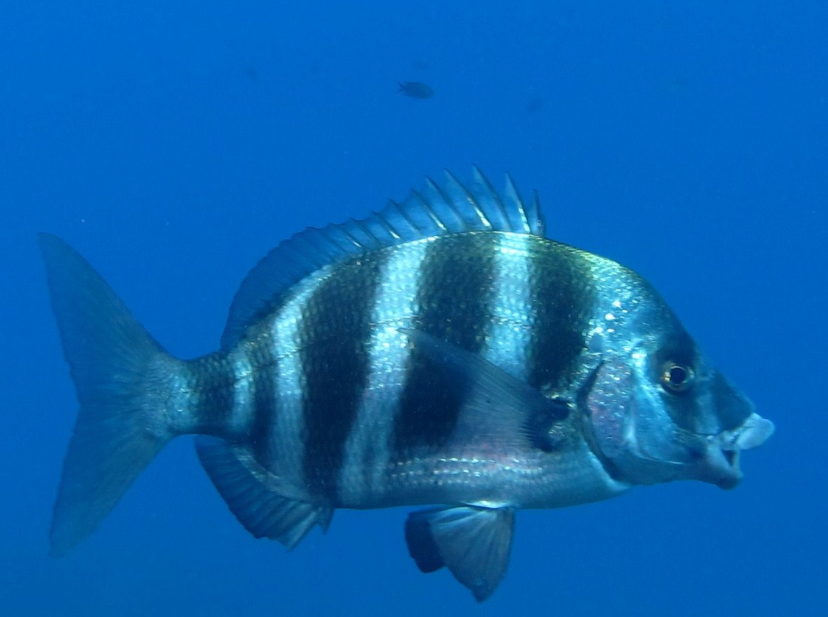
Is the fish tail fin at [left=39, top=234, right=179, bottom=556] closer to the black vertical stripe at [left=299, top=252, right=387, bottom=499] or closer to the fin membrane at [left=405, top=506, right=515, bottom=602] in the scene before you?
the black vertical stripe at [left=299, top=252, right=387, bottom=499]

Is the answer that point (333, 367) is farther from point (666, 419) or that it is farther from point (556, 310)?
point (666, 419)

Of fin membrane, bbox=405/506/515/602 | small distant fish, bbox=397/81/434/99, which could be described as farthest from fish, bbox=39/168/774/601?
small distant fish, bbox=397/81/434/99

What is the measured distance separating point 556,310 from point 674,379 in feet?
1.18

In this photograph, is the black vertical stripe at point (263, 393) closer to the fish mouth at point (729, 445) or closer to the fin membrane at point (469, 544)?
the fin membrane at point (469, 544)

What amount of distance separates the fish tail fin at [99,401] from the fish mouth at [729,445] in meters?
1.51

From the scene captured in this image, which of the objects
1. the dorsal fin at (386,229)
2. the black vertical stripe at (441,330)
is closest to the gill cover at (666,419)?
the black vertical stripe at (441,330)

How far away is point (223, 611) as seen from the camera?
11906 mm

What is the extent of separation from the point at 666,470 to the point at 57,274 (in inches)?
69.2

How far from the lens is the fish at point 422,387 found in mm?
2191

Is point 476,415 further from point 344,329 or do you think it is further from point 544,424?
point 344,329

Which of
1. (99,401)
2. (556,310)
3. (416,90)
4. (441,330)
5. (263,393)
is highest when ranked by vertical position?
(416,90)

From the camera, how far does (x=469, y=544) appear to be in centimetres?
228

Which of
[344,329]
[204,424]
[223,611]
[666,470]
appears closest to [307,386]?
[344,329]

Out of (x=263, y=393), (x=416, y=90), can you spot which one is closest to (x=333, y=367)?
(x=263, y=393)
